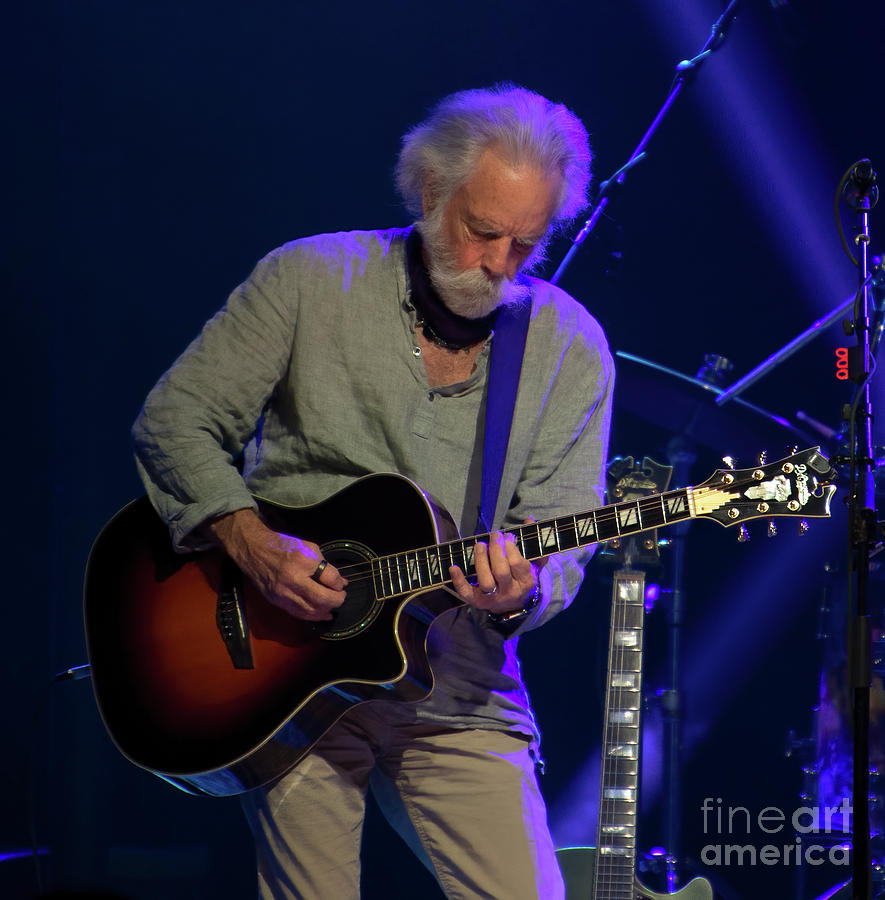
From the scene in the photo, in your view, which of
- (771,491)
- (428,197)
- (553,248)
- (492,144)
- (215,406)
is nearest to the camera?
(771,491)

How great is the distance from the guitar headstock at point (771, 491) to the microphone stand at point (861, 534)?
372mm

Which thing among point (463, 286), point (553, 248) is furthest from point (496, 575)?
point (553, 248)

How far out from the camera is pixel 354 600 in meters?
2.27

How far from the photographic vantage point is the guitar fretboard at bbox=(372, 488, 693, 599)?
222 cm

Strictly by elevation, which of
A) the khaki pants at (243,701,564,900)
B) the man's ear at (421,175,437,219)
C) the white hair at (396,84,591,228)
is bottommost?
the khaki pants at (243,701,564,900)

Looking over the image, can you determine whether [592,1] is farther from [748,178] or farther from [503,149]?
[503,149]

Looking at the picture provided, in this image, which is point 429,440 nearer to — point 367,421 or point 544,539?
A: point 367,421

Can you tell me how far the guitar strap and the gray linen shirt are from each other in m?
0.04

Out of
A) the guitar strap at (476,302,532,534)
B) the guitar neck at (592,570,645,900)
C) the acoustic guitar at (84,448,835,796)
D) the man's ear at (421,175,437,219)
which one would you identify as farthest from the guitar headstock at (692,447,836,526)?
the guitar neck at (592,570,645,900)

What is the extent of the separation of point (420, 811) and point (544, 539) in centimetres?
68

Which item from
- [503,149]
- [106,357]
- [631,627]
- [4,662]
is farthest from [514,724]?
[106,357]

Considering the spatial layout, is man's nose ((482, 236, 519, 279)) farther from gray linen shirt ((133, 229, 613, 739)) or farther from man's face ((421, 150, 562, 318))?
gray linen shirt ((133, 229, 613, 739))

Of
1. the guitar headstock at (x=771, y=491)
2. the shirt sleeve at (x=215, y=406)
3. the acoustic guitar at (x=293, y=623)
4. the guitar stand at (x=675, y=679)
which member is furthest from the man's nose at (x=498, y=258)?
the guitar stand at (x=675, y=679)

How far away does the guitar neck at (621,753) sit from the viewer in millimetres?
3086
